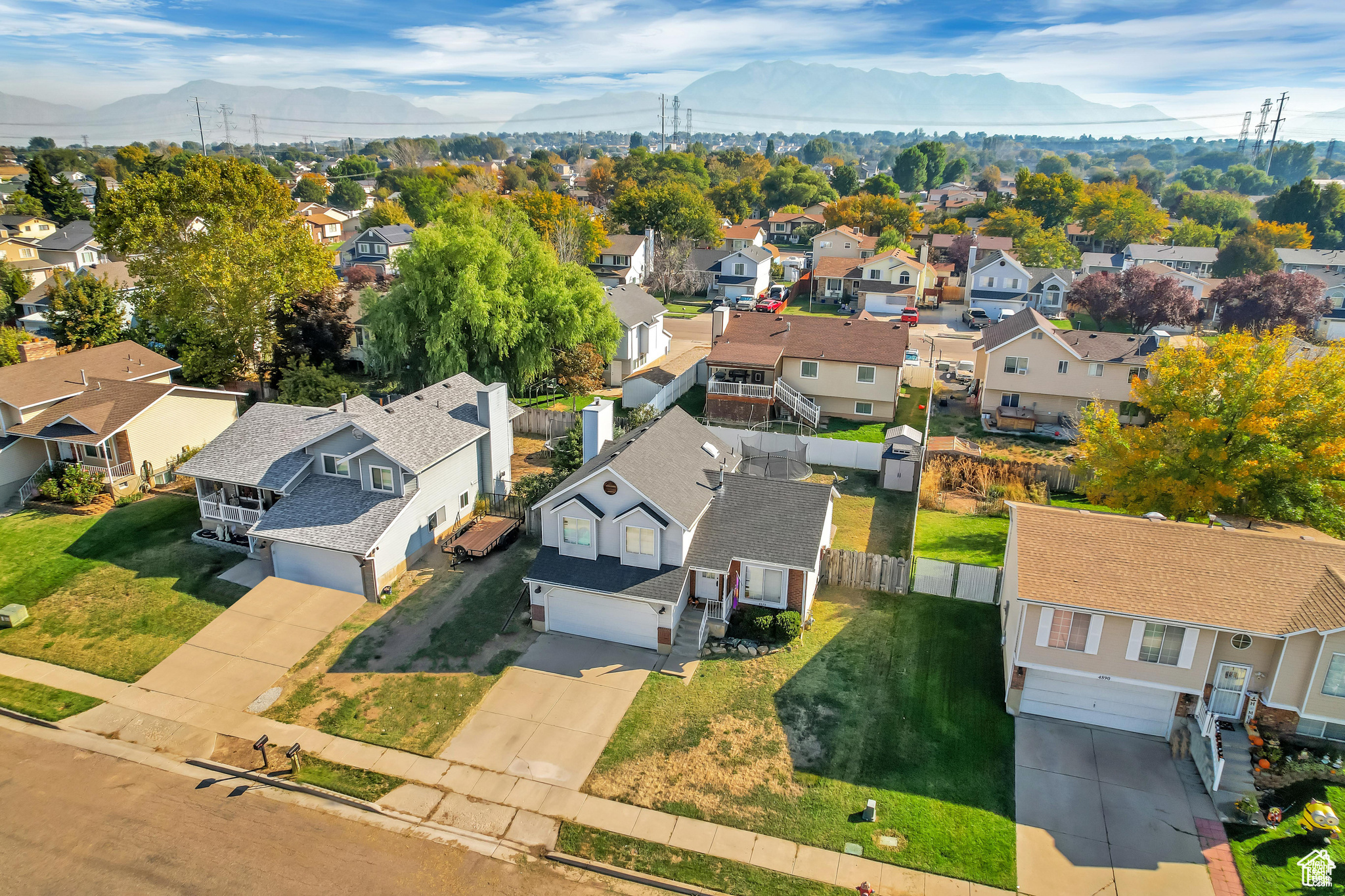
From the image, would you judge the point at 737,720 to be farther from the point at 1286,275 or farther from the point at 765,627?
the point at 1286,275

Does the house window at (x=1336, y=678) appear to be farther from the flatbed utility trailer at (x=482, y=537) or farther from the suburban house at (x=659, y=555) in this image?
the flatbed utility trailer at (x=482, y=537)

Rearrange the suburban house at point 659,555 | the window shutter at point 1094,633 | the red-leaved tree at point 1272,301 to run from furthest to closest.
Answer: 1. the red-leaved tree at point 1272,301
2. the suburban house at point 659,555
3. the window shutter at point 1094,633

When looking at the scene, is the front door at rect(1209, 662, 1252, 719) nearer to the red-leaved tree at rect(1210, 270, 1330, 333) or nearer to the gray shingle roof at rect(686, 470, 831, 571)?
the gray shingle roof at rect(686, 470, 831, 571)

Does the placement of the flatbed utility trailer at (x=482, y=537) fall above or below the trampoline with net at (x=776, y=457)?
below

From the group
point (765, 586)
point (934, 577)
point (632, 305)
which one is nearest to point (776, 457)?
point (934, 577)

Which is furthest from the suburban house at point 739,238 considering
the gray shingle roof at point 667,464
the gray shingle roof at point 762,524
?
the gray shingle roof at point 762,524

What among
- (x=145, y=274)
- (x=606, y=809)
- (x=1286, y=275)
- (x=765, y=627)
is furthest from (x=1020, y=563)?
(x=1286, y=275)

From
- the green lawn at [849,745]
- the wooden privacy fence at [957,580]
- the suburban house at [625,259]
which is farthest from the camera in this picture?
the suburban house at [625,259]
